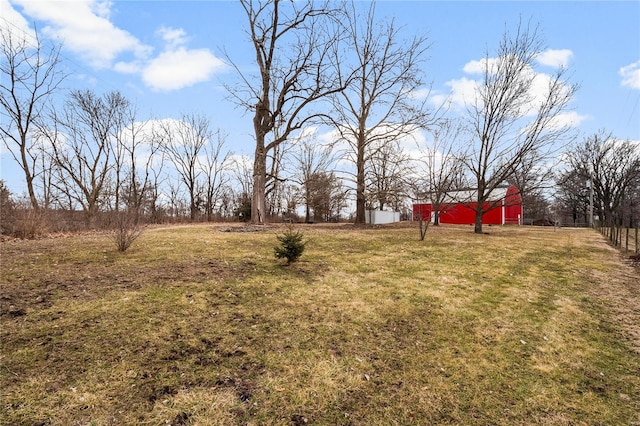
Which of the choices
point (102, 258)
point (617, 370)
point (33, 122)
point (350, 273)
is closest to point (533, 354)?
point (617, 370)

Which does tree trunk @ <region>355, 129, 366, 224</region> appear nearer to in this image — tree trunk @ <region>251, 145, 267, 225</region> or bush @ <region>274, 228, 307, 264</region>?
tree trunk @ <region>251, 145, 267, 225</region>

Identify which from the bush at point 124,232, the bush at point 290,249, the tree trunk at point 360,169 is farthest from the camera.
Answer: the tree trunk at point 360,169

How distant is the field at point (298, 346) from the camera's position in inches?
93.8

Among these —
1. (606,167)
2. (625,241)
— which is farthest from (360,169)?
(606,167)

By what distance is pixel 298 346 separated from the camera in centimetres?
321

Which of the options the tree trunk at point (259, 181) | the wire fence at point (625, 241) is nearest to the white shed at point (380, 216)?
the tree trunk at point (259, 181)

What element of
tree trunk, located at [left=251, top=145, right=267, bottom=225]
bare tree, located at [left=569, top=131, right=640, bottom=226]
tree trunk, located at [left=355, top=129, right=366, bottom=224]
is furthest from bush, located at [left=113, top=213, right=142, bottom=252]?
bare tree, located at [left=569, top=131, right=640, bottom=226]

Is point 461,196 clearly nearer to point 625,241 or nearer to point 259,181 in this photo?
point 625,241

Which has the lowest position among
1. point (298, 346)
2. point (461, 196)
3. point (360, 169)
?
point (298, 346)

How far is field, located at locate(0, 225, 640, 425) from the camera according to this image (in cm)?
238

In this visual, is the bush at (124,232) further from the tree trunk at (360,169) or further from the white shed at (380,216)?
the white shed at (380,216)

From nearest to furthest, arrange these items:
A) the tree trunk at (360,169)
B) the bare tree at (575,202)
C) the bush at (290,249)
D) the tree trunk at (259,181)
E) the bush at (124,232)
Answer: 1. the bush at (290,249)
2. the bush at (124,232)
3. the tree trunk at (259,181)
4. the tree trunk at (360,169)
5. the bare tree at (575,202)

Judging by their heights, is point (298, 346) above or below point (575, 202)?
below

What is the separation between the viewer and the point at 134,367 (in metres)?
2.64
